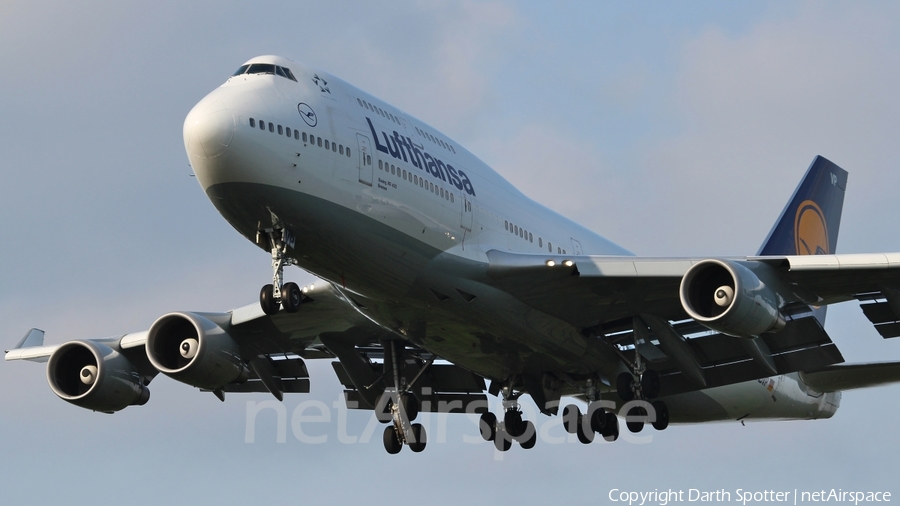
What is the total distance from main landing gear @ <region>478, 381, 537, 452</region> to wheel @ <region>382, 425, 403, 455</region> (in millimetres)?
2906

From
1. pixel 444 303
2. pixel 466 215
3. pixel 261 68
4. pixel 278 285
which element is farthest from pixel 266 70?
pixel 444 303

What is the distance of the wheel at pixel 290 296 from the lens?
2327 centimetres

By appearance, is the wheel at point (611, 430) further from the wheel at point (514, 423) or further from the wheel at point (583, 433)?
the wheel at point (514, 423)

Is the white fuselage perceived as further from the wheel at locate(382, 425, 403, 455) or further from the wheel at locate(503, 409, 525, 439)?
the wheel at locate(503, 409, 525, 439)

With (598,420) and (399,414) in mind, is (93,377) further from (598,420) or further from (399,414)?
(598,420)

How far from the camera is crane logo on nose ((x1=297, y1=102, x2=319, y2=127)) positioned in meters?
23.3

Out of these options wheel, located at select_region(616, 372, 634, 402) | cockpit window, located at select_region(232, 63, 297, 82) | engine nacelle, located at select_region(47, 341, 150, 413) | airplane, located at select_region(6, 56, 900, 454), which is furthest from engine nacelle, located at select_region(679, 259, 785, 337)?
engine nacelle, located at select_region(47, 341, 150, 413)

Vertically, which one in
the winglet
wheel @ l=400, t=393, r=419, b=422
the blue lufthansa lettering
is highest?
the blue lufthansa lettering

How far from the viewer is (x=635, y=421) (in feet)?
98.4

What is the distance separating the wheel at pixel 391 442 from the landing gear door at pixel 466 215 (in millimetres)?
6864

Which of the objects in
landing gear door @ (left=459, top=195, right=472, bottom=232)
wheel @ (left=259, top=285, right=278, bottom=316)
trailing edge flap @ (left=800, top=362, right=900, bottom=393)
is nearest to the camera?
wheel @ (left=259, top=285, right=278, bottom=316)

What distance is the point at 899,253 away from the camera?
24.9m

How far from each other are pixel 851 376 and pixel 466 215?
12.5m

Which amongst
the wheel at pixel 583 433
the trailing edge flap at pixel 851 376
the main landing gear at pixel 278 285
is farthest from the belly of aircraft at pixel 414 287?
the trailing edge flap at pixel 851 376
